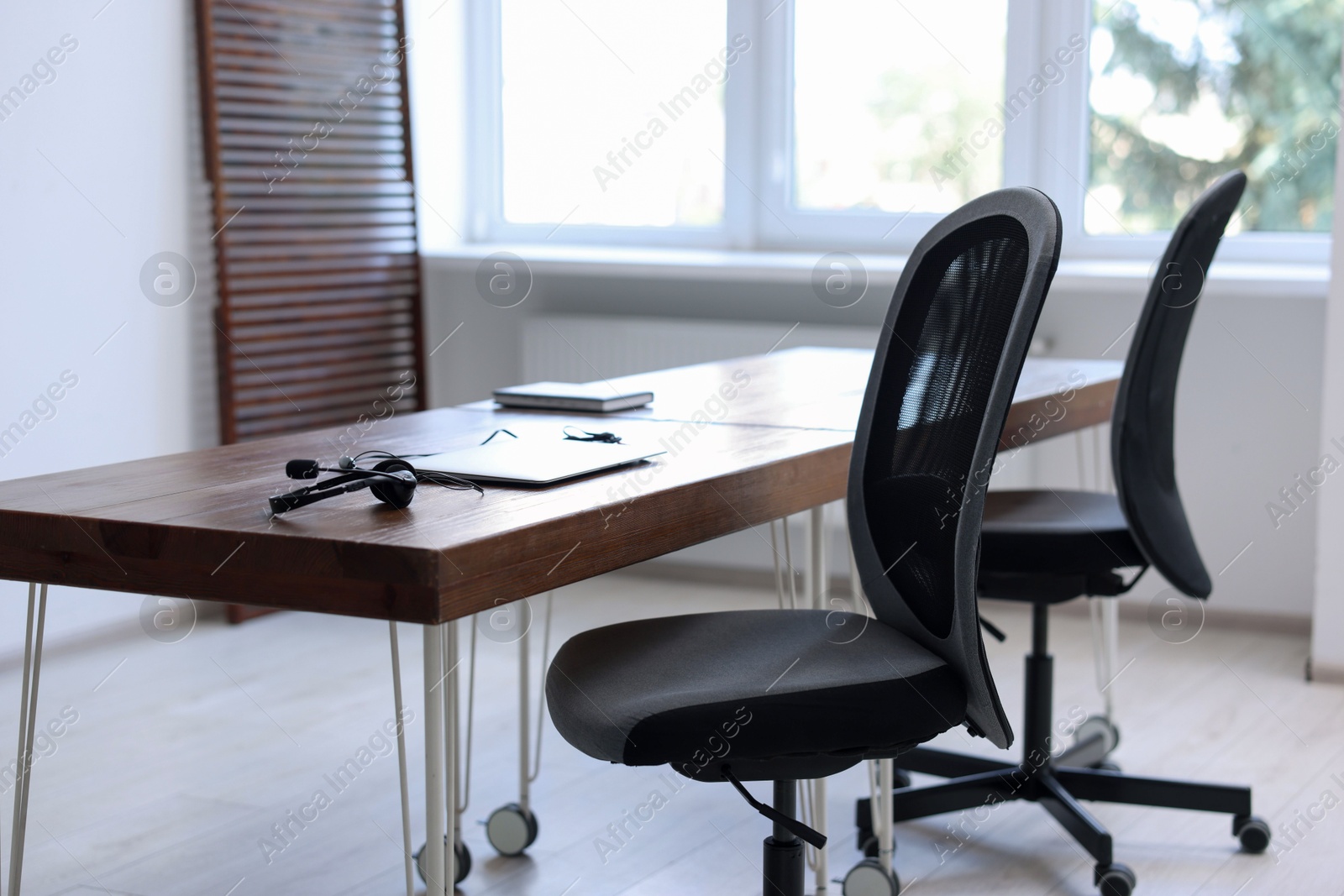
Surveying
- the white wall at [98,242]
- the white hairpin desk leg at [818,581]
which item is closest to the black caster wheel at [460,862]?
the white hairpin desk leg at [818,581]

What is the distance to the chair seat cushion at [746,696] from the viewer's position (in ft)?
4.64

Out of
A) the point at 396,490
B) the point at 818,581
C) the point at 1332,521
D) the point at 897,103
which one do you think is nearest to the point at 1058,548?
the point at 818,581

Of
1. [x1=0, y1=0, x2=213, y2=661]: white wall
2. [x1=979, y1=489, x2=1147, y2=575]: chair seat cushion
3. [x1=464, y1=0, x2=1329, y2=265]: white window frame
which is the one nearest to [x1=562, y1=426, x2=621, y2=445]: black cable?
[x1=979, y1=489, x2=1147, y2=575]: chair seat cushion

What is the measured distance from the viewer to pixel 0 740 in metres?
2.79

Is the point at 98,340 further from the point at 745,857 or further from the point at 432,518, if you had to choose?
the point at 432,518

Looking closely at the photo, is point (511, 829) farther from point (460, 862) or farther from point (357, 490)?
point (357, 490)

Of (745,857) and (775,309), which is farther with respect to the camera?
(775,309)

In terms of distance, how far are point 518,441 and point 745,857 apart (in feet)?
2.86

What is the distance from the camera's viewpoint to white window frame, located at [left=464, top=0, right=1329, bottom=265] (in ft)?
12.5

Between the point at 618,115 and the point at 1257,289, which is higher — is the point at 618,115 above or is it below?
above

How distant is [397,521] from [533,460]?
1.01 feet

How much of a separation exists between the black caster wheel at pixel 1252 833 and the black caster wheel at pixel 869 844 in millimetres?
544

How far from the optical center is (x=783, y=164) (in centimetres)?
422

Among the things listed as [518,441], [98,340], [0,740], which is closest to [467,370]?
[98,340]
